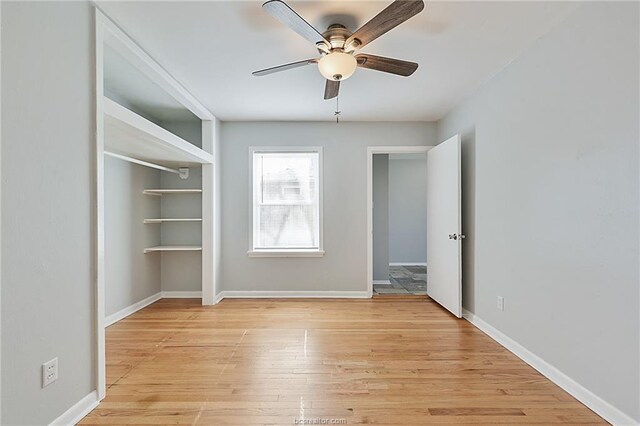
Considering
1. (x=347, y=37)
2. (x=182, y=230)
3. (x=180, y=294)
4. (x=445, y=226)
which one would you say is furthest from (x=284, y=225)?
(x=347, y=37)

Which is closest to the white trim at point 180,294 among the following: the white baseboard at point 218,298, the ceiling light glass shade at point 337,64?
the white baseboard at point 218,298

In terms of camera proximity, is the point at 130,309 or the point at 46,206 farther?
the point at 130,309

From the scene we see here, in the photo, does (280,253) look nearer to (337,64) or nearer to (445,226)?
(445,226)

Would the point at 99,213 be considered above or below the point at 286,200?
below

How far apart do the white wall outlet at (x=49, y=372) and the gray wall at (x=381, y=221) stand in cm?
436

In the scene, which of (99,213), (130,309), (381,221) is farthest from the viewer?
(381,221)

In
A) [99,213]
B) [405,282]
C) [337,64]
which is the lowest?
[405,282]

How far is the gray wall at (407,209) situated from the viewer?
297 inches

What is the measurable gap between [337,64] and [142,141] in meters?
1.80

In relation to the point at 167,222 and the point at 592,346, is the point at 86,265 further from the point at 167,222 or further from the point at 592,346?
the point at 592,346

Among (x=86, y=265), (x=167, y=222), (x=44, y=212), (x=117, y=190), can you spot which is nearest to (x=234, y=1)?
(x=44, y=212)

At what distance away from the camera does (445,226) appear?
12.4ft

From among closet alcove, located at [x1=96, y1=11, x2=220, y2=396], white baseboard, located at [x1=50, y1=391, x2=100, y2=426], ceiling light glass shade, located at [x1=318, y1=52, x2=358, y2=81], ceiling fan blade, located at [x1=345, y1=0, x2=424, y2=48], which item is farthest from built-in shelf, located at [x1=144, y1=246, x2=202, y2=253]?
ceiling fan blade, located at [x1=345, y1=0, x2=424, y2=48]

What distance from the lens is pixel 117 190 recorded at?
3.58 m
